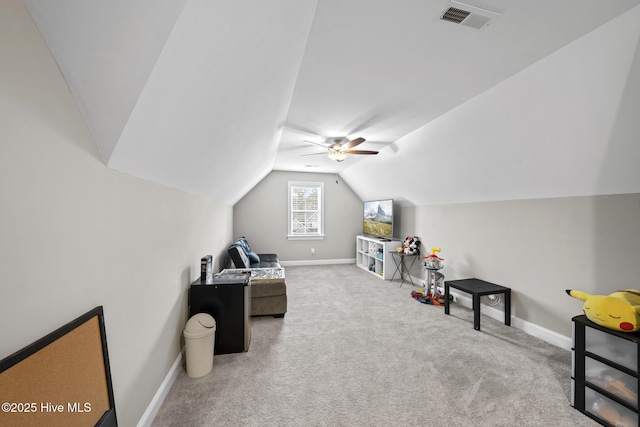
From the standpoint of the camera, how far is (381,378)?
222 centimetres

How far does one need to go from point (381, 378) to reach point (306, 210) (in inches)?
200

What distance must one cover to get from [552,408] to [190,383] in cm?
274

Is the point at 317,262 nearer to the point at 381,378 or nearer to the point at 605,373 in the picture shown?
the point at 381,378

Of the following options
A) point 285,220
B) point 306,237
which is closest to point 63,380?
point 285,220

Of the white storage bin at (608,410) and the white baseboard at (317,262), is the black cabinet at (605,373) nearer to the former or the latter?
the white storage bin at (608,410)

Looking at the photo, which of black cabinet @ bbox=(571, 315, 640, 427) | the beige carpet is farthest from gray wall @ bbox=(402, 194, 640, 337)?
black cabinet @ bbox=(571, 315, 640, 427)

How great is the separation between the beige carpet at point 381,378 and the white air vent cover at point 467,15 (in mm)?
2564

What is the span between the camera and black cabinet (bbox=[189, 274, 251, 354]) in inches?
100

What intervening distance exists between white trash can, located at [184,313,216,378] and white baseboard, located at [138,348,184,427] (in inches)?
4.8

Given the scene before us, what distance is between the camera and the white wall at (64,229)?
788 millimetres

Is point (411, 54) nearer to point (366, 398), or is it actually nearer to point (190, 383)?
point (366, 398)

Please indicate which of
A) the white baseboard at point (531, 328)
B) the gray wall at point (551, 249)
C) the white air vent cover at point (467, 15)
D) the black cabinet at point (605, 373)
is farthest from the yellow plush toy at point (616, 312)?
the white air vent cover at point (467, 15)

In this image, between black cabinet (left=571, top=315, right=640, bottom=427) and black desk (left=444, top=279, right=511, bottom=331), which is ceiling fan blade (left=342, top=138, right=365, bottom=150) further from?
black cabinet (left=571, top=315, right=640, bottom=427)

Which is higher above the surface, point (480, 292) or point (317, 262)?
point (480, 292)
